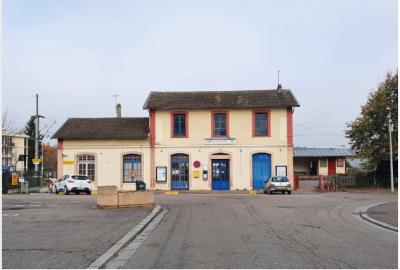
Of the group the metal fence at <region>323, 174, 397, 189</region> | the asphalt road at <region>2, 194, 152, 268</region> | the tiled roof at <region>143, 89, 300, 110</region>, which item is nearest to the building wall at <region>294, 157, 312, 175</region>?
the metal fence at <region>323, 174, 397, 189</region>

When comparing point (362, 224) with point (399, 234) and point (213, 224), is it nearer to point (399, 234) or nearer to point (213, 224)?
point (399, 234)

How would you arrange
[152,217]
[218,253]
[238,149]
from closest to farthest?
[218,253]
[152,217]
[238,149]

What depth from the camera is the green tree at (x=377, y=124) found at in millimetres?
41938

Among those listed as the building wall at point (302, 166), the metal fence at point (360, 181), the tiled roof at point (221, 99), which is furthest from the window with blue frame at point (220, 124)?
the building wall at point (302, 166)

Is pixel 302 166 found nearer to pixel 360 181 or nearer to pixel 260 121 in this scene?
pixel 360 181

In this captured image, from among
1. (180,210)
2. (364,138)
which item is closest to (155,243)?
(180,210)

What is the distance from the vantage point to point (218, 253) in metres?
10.4

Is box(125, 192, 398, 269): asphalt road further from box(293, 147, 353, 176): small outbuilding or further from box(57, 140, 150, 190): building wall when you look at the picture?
box(293, 147, 353, 176): small outbuilding

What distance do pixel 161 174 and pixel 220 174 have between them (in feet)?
14.9

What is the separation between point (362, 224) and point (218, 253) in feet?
25.4

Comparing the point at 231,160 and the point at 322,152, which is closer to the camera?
the point at 231,160

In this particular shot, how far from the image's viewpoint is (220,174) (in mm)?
42375

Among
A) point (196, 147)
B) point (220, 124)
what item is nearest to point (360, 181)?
point (220, 124)

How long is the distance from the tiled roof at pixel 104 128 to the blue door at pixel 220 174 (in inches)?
233
